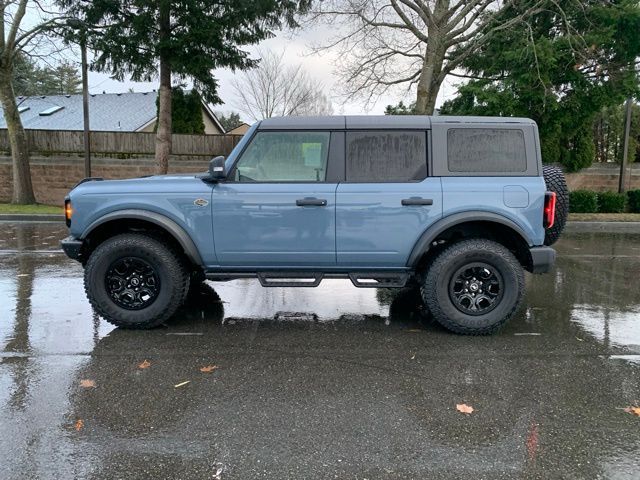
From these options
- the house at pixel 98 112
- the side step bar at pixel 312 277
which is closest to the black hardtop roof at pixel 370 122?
the side step bar at pixel 312 277

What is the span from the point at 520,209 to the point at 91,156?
17.9 metres

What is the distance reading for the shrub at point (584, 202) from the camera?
1565 cm

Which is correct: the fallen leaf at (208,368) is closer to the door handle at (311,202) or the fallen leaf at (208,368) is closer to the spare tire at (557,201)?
the door handle at (311,202)

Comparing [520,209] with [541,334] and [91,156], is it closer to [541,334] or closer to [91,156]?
[541,334]

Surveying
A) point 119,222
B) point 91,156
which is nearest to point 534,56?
point 119,222

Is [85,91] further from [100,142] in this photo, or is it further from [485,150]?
Answer: [485,150]

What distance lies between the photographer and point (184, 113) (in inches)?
790

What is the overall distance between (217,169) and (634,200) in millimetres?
16337

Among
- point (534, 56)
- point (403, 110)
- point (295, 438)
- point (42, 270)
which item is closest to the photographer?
point (295, 438)

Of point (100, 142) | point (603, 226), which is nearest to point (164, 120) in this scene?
point (100, 142)

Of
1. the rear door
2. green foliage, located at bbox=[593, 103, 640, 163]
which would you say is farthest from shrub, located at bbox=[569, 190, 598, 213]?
the rear door

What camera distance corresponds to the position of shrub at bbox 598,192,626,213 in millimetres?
16156

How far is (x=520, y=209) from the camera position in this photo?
15.5ft

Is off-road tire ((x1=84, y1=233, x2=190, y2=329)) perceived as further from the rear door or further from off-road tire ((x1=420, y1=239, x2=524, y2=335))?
off-road tire ((x1=420, y1=239, x2=524, y2=335))
